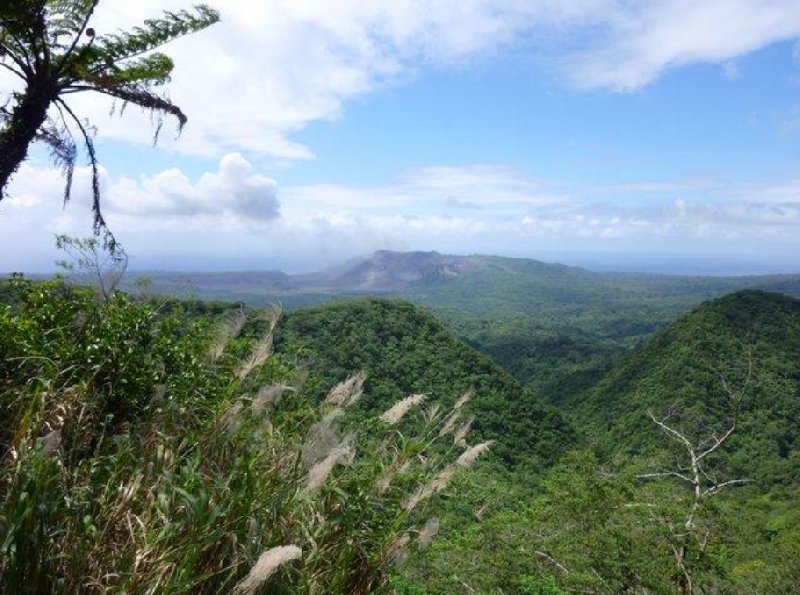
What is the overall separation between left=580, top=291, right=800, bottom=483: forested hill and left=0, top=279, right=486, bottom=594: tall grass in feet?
105

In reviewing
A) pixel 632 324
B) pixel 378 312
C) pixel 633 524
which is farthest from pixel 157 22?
pixel 632 324

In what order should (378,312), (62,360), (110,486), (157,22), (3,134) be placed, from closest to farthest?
1. (110,486)
2. (62,360)
3. (3,134)
4. (157,22)
5. (378,312)

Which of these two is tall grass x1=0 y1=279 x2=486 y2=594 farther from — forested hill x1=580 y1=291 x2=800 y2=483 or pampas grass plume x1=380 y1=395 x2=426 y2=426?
forested hill x1=580 y1=291 x2=800 y2=483

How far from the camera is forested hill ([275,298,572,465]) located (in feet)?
120

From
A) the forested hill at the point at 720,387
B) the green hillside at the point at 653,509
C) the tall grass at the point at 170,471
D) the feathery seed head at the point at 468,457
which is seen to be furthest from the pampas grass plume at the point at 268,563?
the forested hill at the point at 720,387

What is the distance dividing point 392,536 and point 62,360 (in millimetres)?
2227

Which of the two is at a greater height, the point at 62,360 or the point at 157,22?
the point at 157,22

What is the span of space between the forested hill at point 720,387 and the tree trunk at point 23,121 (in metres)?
32.5

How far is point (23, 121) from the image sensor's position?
257 inches

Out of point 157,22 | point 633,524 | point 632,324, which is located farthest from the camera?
point 632,324

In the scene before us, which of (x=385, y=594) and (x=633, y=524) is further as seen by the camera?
(x=633, y=524)

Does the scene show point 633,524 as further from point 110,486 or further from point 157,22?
point 157,22

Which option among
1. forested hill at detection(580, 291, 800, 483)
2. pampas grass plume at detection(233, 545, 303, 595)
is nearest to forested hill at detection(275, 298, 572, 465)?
forested hill at detection(580, 291, 800, 483)

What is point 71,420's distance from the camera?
9.71ft
